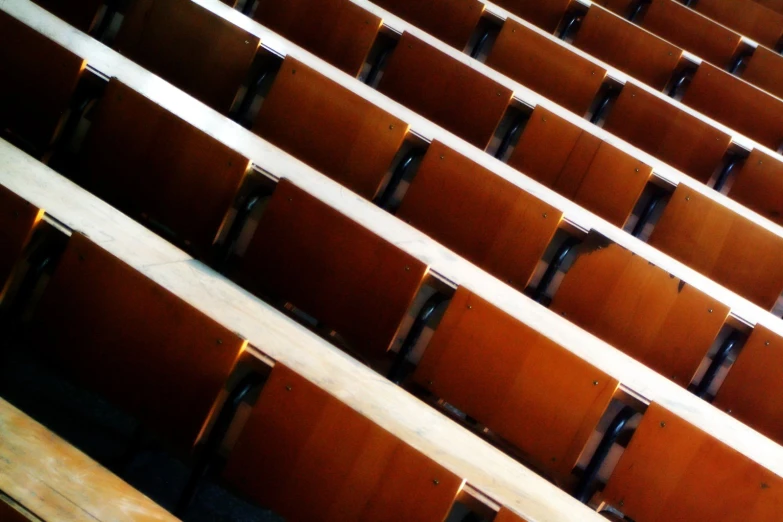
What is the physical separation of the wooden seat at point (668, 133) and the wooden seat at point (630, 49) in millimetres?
127

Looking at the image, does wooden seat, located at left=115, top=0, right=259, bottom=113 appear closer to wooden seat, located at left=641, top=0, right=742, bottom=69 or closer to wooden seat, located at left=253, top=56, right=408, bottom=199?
wooden seat, located at left=253, top=56, right=408, bottom=199

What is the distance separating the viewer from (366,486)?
376 mm

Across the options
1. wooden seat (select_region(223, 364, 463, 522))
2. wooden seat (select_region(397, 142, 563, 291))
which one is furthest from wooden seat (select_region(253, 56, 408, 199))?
wooden seat (select_region(223, 364, 463, 522))

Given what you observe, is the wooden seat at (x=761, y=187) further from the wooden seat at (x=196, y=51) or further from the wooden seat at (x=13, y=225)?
the wooden seat at (x=13, y=225)

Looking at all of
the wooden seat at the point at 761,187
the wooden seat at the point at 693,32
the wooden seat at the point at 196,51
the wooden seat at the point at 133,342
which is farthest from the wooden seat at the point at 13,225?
the wooden seat at the point at 693,32

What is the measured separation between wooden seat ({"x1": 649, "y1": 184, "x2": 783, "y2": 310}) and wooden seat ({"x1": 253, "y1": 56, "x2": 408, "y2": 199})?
28 centimetres

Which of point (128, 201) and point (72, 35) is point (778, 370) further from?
point (72, 35)

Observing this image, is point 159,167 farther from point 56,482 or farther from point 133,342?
point 56,482

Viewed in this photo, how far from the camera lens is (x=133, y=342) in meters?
0.41

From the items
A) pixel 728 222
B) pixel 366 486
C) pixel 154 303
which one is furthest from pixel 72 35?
pixel 728 222

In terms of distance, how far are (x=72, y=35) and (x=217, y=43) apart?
0.40 feet

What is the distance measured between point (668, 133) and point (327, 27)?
39cm

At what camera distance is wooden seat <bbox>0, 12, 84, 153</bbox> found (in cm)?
54

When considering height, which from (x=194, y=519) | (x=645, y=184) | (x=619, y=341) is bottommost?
(x=194, y=519)
